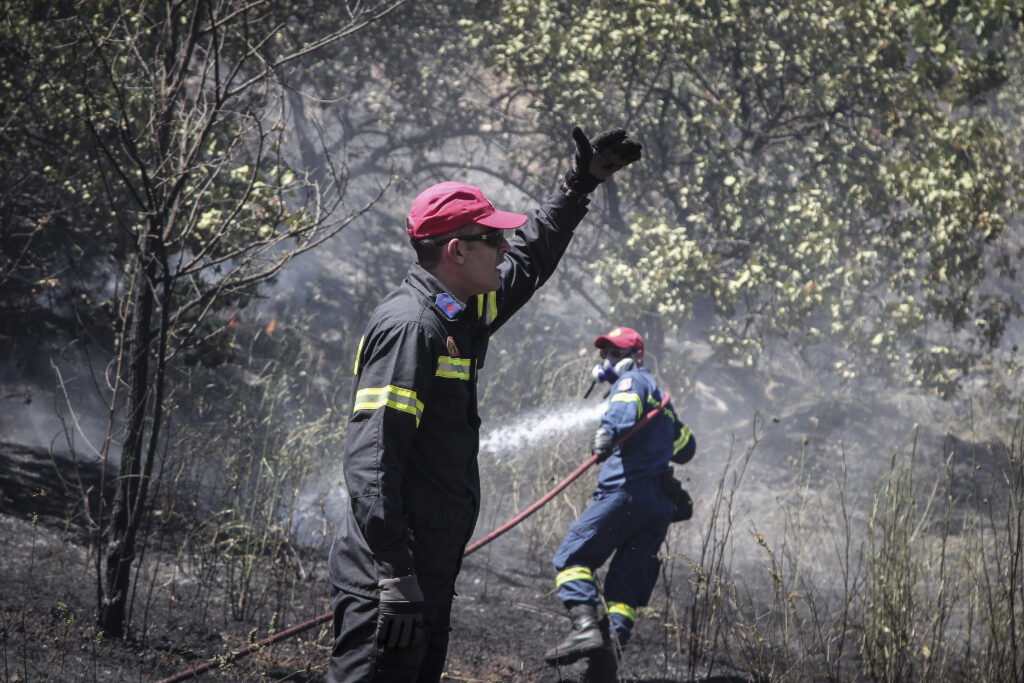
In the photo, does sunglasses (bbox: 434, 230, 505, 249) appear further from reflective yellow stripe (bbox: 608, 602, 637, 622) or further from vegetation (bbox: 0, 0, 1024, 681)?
reflective yellow stripe (bbox: 608, 602, 637, 622)

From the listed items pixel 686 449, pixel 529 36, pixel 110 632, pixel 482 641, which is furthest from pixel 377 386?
pixel 529 36

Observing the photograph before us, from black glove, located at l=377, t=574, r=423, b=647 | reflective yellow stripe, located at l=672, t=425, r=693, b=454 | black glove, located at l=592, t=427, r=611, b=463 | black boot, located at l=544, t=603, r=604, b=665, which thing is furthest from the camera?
reflective yellow stripe, located at l=672, t=425, r=693, b=454

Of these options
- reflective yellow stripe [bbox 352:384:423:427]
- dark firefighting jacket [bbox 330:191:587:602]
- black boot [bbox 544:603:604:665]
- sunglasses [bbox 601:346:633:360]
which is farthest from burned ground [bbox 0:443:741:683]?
sunglasses [bbox 601:346:633:360]

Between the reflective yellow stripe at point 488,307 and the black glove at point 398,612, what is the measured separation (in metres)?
0.83

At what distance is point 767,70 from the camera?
952cm

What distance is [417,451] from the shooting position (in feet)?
6.87

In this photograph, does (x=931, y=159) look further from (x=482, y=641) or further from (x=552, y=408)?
(x=482, y=641)

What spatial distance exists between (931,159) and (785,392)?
7151mm

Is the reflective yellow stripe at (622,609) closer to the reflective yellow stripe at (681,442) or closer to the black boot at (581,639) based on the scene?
the black boot at (581,639)

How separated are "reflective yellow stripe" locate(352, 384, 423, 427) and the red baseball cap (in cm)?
53

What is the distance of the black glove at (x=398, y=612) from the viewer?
1859 mm

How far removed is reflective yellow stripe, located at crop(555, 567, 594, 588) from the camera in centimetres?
→ 393

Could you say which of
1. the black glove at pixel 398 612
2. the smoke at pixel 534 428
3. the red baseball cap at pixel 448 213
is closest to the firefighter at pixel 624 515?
the black glove at pixel 398 612

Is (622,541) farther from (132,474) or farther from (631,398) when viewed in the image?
(132,474)
